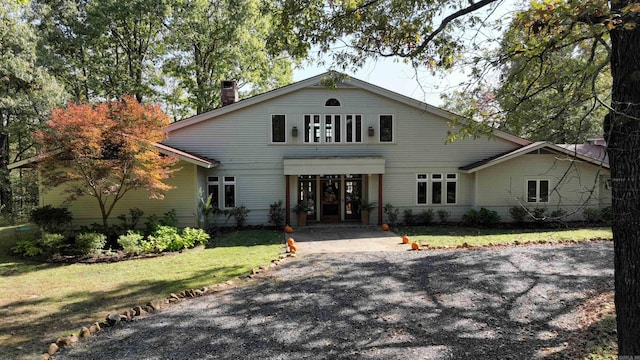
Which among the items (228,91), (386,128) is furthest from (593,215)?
(228,91)

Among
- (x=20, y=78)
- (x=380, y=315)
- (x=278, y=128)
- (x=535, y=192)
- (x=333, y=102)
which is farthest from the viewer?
(x=20, y=78)

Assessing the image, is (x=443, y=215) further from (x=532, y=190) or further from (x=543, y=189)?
(x=543, y=189)

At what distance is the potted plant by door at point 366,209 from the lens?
15133 mm

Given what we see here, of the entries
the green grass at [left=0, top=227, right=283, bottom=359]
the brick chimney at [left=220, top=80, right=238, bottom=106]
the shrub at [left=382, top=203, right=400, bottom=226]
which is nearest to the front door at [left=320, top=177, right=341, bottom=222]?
the shrub at [left=382, top=203, right=400, bottom=226]

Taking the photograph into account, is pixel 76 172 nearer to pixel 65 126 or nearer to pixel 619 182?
pixel 65 126

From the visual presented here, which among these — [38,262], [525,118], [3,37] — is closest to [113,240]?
[38,262]

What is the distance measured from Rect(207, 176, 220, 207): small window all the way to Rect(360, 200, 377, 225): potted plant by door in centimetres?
614

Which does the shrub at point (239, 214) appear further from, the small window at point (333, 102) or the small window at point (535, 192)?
the small window at point (535, 192)

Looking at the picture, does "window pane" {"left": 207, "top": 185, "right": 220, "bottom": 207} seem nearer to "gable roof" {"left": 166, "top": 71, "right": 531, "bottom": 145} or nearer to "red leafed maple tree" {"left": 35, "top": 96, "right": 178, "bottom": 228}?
"gable roof" {"left": 166, "top": 71, "right": 531, "bottom": 145}

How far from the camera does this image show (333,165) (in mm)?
14500

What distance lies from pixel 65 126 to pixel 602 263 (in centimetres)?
1437

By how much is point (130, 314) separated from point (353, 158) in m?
10.5

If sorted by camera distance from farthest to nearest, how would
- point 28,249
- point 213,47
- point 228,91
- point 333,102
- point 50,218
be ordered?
point 213,47, point 228,91, point 333,102, point 50,218, point 28,249

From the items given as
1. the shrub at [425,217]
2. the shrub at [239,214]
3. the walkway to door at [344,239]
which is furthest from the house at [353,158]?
the walkway to door at [344,239]
